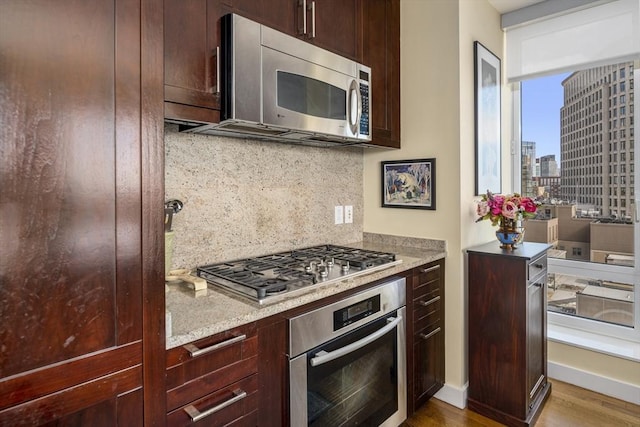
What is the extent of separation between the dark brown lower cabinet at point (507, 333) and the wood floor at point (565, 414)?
69 mm

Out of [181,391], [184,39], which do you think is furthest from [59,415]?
[184,39]

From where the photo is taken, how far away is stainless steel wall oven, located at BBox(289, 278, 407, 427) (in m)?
1.35

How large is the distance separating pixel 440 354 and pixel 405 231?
0.78 metres

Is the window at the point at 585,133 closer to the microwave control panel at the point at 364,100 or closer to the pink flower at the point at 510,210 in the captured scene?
the pink flower at the point at 510,210

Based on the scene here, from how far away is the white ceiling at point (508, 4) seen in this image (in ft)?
8.26

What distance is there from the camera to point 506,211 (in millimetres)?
2172

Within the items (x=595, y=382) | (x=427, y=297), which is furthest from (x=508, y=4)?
(x=595, y=382)

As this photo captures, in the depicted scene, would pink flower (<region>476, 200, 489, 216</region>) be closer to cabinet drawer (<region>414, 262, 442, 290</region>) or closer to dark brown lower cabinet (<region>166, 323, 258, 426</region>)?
cabinet drawer (<region>414, 262, 442, 290</region>)

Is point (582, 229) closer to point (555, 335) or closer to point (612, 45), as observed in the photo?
point (555, 335)

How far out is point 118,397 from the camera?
864 millimetres

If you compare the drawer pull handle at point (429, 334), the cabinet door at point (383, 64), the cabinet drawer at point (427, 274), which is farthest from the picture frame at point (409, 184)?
the drawer pull handle at point (429, 334)

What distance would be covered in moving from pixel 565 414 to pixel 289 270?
6.06 feet

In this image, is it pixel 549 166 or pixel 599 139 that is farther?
pixel 549 166

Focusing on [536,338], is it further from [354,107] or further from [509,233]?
[354,107]
